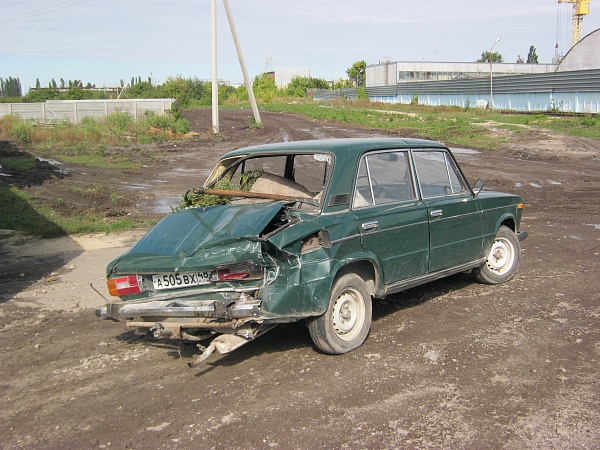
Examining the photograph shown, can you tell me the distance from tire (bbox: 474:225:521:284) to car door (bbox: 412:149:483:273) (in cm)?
53

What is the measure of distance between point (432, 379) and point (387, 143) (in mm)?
2431

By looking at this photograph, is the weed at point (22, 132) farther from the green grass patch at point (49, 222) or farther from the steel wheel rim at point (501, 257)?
the steel wheel rim at point (501, 257)

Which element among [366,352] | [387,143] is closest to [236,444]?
[366,352]

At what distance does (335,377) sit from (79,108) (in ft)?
132

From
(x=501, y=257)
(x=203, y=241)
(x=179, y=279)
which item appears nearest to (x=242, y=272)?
(x=203, y=241)

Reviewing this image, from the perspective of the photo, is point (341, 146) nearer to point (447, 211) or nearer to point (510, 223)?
point (447, 211)

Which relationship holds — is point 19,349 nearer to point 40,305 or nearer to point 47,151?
point 40,305

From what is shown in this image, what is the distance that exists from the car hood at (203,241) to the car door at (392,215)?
0.85 metres

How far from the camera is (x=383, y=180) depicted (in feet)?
19.4

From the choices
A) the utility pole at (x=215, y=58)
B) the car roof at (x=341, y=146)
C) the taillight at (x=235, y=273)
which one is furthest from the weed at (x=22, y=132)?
the taillight at (x=235, y=273)

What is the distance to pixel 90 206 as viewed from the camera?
1397cm


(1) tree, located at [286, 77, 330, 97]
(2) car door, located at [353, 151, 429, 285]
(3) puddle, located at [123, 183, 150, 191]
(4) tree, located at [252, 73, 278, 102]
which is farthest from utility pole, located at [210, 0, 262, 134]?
(1) tree, located at [286, 77, 330, 97]

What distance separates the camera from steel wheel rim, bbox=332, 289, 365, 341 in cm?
527

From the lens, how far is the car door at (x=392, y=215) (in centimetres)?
555
